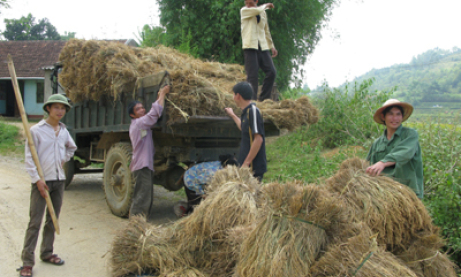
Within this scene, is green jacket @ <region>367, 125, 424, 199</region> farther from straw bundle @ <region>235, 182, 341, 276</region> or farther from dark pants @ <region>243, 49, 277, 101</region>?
dark pants @ <region>243, 49, 277, 101</region>

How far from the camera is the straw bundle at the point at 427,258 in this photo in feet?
8.64

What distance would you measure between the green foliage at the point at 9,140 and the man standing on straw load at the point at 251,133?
39.9ft

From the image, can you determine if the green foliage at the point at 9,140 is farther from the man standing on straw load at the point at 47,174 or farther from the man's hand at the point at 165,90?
the man's hand at the point at 165,90

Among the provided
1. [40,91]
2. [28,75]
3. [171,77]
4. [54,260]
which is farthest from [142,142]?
[40,91]

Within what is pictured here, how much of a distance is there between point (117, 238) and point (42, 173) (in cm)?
99

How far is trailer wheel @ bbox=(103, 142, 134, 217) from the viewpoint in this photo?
5375mm

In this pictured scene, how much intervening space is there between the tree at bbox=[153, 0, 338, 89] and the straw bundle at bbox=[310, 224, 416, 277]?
9927mm

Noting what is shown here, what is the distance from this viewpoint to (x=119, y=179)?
5.64 m

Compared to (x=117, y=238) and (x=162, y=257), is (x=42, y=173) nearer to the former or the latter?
(x=117, y=238)

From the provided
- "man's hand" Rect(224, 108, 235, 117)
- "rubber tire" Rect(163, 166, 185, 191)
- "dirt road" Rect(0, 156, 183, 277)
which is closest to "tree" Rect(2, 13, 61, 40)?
"dirt road" Rect(0, 156, 183, 277)

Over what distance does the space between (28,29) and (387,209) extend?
148ft

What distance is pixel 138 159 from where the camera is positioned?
4902mm

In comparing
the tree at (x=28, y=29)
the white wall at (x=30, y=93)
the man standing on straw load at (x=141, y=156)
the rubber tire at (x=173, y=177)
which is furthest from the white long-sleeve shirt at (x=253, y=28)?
the tree at (x=28, y=29)

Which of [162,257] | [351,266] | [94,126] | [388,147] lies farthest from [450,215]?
[94,126]
